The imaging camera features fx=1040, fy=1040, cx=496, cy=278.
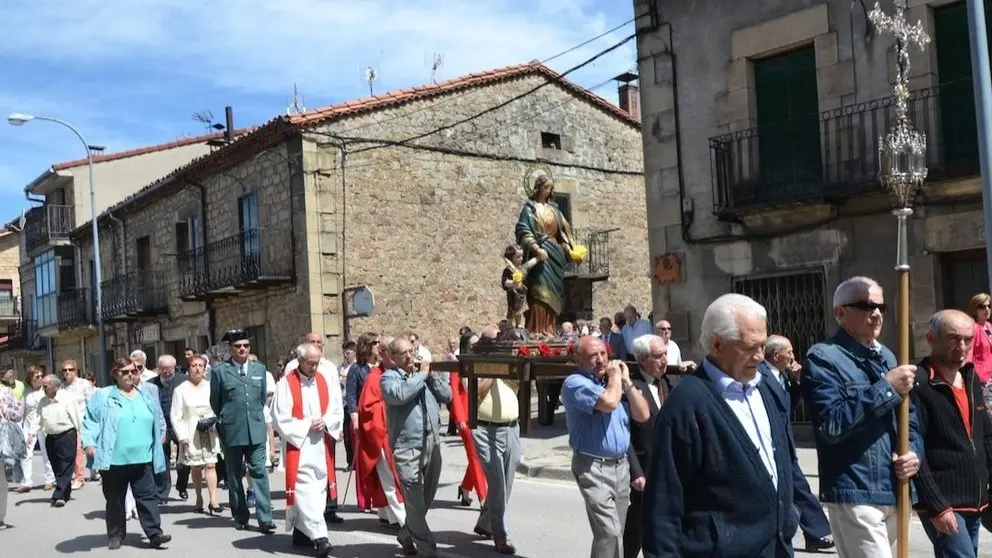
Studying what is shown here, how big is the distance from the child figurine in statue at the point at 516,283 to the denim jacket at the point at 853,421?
4695mm

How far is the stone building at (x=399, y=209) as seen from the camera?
2141cm

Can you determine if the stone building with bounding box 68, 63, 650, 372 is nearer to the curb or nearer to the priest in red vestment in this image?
the curb

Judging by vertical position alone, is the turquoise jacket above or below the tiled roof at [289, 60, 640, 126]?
below

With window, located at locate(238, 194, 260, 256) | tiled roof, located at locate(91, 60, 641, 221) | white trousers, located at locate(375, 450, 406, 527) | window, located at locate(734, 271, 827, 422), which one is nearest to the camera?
white trousers, located at locate(375, 450, 406, 527)

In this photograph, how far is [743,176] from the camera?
13930 mm

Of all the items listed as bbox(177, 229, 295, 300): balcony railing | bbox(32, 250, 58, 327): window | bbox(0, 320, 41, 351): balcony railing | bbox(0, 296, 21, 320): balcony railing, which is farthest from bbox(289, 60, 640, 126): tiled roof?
bbox(0, 296, 21, 320): balcony railing

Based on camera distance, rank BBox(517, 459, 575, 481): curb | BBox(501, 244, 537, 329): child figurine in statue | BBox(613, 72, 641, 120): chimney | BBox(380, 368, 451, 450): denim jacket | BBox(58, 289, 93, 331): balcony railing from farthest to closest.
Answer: BBox(58, 289, 93, 331): balcony railing, BBox(613, 72, 641, 120): chimney, BBox(517, 459, 575, 481): curb, BBox(501, 244, 537, 329): child figurine in statue, BBox(380, 368, 451, 450): denim jacket

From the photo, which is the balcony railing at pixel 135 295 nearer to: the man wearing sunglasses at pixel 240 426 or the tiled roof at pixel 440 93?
the tiled roof at pixel 440 93

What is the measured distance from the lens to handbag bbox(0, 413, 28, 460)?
1014 centimetres

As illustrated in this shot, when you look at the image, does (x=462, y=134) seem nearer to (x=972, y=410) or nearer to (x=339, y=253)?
(x=339, y=253)

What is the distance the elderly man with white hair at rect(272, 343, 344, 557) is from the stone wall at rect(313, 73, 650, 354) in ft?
42.1

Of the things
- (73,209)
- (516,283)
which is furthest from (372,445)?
(73,209)

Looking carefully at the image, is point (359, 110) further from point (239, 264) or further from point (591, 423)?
point (591, 423)

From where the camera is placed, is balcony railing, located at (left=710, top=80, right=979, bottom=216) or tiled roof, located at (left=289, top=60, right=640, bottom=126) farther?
tiled roof, located at (left=289, top=60, right=640, bottom=126)
